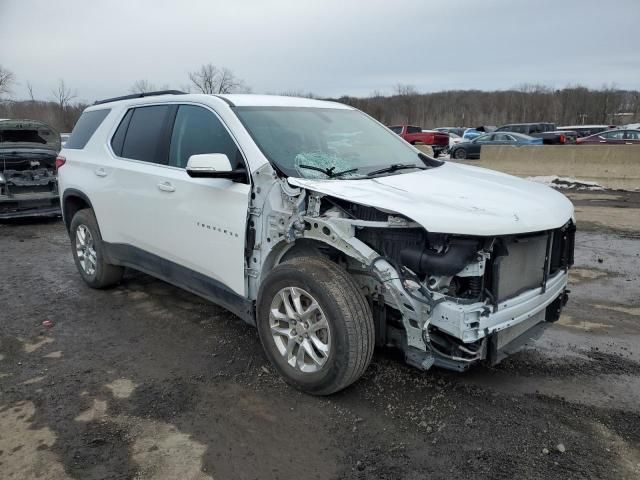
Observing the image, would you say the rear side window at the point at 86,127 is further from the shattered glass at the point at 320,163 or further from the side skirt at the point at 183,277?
the shattered glass at the point at 320,163

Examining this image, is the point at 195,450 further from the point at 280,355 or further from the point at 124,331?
the point at 124,331

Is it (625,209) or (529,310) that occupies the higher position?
(529,310)

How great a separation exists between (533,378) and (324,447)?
1.63m

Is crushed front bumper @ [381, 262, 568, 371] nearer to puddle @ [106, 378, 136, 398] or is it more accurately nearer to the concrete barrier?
puddle @ [106, 378, 136, 398]

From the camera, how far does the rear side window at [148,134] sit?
14.2 feet

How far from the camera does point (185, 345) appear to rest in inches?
163

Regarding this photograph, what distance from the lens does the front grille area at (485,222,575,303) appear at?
9.39 ft

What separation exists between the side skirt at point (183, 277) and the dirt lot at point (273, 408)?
1.34ft

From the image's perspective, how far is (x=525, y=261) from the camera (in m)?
3.12

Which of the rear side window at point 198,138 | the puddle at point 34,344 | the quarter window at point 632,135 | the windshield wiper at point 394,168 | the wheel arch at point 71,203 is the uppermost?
the rear side window at point 198,138

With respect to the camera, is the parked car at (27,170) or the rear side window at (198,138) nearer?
the rear side window at (198,138)

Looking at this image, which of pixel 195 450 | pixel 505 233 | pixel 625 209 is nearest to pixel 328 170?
pixel 505 233

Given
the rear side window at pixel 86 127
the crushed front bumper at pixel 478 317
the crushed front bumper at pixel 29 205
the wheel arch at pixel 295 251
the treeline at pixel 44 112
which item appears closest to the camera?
the crushed front bumper at pixel 478 317

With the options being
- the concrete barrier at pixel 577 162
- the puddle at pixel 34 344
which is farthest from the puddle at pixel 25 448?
the concrete barrier at pixel 577 162
